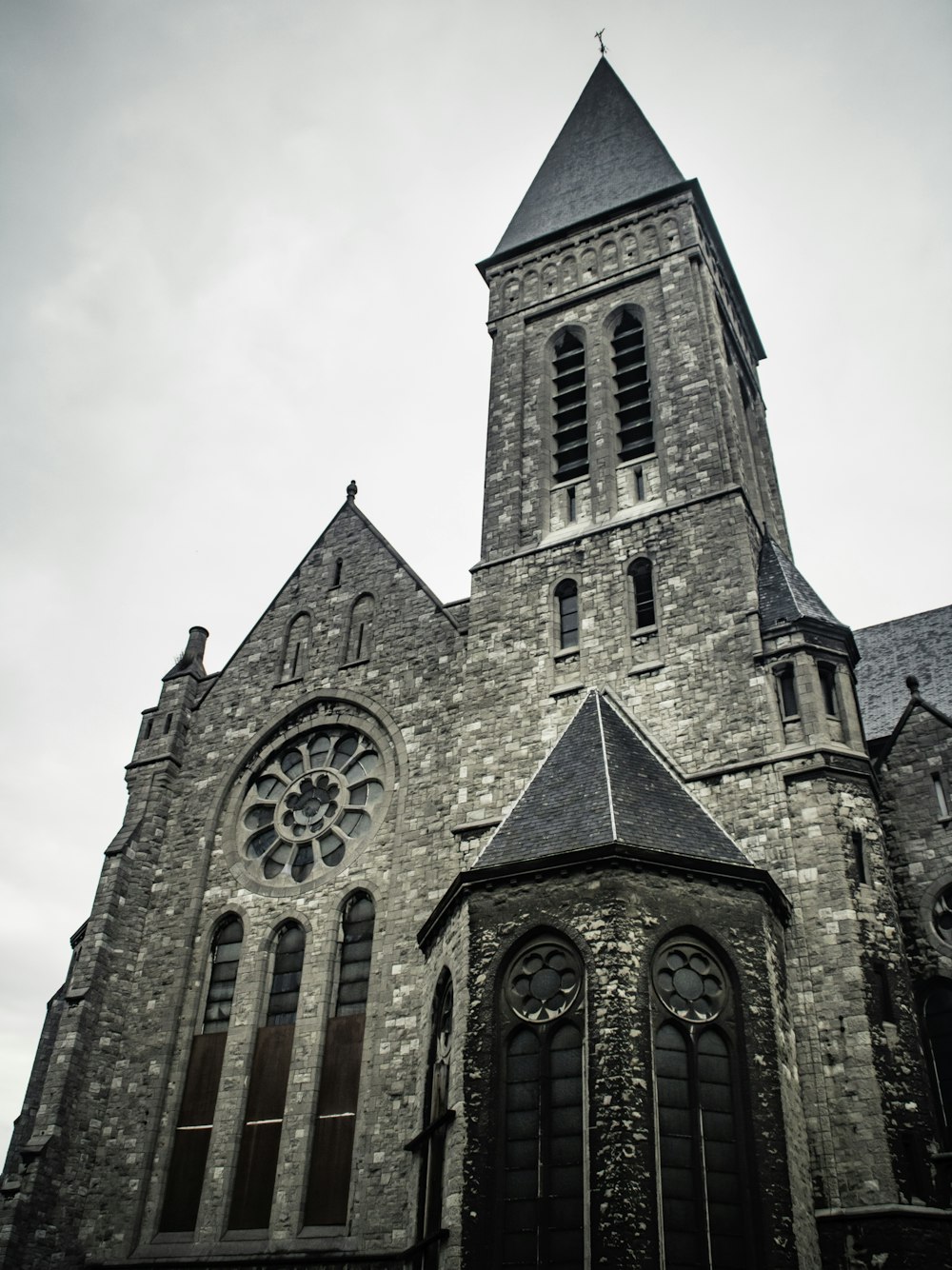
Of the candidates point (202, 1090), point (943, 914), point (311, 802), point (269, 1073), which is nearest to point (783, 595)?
point (943, 914)

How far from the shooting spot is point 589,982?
1473 cm

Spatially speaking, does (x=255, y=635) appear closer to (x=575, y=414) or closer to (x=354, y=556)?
(x=354, y=556)

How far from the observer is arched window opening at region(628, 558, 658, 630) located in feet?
70.6

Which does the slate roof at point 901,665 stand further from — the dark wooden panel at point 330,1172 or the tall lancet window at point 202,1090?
the tall lancet window at point 202,1090

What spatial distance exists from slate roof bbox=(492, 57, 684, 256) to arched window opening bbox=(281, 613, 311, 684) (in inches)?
441

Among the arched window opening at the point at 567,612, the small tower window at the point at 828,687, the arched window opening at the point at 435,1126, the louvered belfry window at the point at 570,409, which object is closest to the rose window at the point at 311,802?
the arched window opening at the point at 567,612

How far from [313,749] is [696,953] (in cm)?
1026

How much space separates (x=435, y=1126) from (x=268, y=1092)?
491 cm

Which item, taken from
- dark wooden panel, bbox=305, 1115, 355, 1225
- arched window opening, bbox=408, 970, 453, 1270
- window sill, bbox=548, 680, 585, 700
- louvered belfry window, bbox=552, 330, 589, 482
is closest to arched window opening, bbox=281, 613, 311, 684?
window sill, bbox=548, 680, 585, 700

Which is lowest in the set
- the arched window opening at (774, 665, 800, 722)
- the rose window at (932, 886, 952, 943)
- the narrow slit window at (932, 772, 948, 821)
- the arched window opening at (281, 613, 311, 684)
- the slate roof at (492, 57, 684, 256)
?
the rose window at (932, 886, 952, 943)

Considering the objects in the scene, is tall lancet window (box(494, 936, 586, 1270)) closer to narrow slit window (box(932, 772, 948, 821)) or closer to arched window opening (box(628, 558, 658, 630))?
narrow slit window (box(932, 772, 948, 821))

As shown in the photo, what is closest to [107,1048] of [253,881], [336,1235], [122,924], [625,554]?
[122,924]

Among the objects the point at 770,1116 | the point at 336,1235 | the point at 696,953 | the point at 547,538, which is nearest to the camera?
the point at 770,1116

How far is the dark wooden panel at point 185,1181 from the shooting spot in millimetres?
19016
